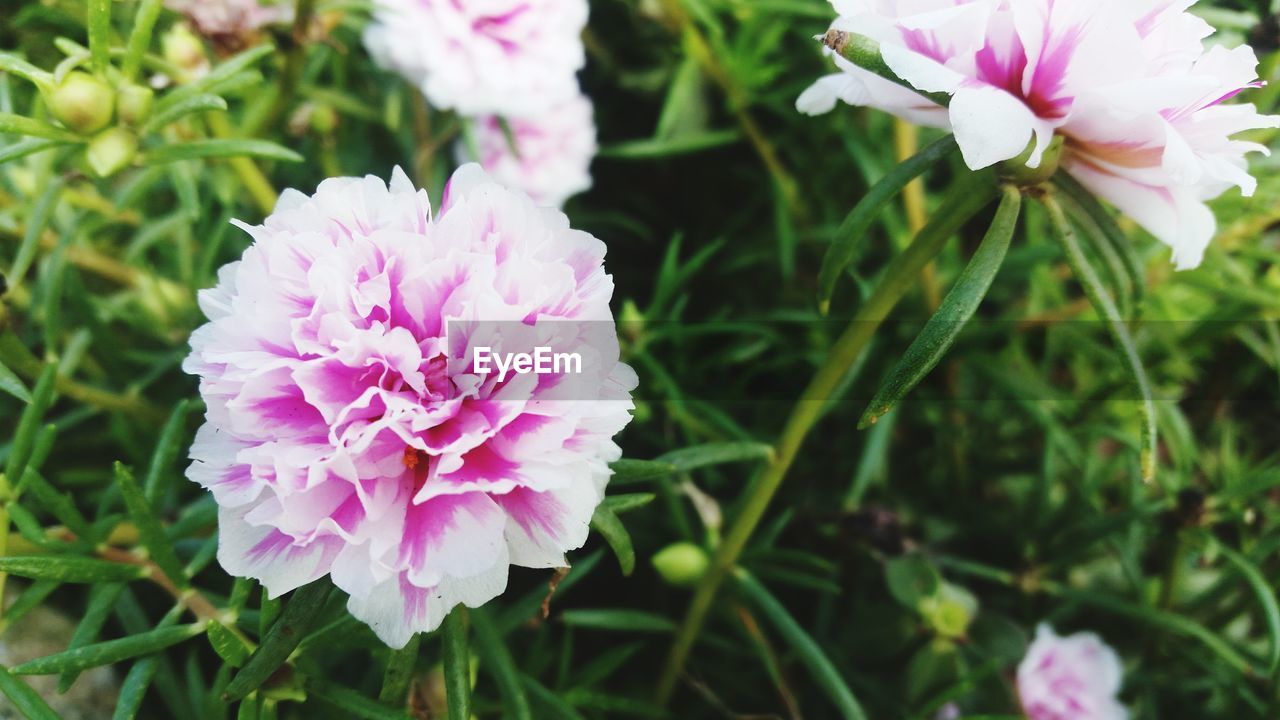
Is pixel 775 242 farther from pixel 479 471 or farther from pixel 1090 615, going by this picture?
pixel 479 471

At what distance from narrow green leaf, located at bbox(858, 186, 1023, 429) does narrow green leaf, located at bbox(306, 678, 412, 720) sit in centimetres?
34

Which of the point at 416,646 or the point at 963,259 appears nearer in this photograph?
the point at 416,646

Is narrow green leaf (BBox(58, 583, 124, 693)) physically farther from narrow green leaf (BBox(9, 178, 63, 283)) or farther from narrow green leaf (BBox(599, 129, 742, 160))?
narrow green leaf (BBox(599, 129, 742, 160))

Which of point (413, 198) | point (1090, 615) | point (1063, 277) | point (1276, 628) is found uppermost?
point (413, 198)

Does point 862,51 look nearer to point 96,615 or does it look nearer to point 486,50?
point 486,50

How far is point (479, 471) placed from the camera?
466 mm

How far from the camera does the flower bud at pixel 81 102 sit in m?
0.60

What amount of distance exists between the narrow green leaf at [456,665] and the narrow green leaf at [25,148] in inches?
16.9

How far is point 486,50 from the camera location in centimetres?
89

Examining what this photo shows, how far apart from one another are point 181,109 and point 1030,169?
58cm

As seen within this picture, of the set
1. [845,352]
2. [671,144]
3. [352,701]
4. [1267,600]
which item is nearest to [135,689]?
[352,701]

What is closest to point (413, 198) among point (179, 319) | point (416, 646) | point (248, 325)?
point (248, 325)

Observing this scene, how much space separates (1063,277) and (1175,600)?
1.40ft

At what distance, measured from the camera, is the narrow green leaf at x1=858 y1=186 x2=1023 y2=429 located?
0.47 meters
